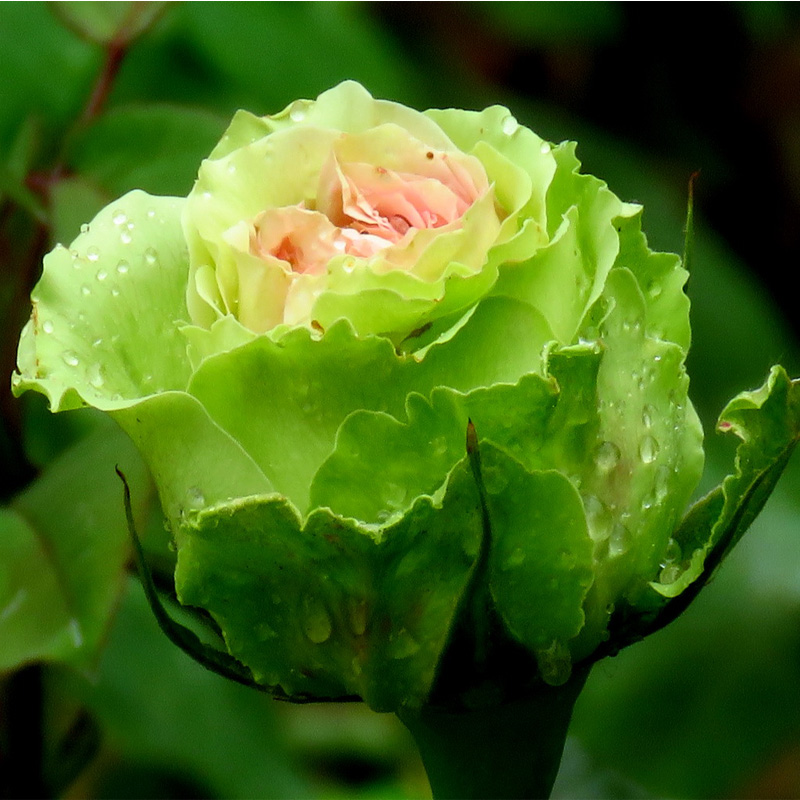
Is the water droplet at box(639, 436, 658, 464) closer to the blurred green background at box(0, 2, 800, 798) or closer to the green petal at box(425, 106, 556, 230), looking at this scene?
the green petal at box(425, 106, 556, 230)

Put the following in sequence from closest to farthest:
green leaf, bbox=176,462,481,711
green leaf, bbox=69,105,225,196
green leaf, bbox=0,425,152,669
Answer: green leaf, bbox=176,462,481,711, green leaf, bbox=0,425,152,669, green leaf, bbox=69,105,225,196

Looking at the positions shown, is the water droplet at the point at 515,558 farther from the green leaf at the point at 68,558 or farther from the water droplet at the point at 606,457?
the green leaf at the point at 68,558

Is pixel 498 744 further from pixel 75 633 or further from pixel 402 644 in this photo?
pixel 75 633

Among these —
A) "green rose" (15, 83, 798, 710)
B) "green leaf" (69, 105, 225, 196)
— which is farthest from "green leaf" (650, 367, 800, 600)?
"green leaf" (69, 105, 225, 196)

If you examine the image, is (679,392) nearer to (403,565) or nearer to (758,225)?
(403,565)

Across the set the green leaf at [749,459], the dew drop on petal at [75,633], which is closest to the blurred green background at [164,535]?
the dew drop on petal at [75,633]

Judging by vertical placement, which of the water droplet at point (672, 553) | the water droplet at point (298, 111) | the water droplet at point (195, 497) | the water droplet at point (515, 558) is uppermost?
the water droplet at point (298, 111)

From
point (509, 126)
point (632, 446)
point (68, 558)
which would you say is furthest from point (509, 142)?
point (68, 558)

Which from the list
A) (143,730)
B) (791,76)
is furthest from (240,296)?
(791,76)
